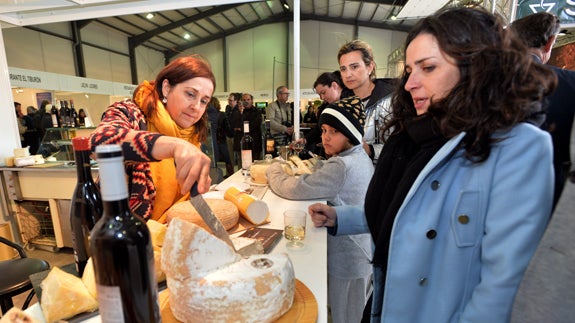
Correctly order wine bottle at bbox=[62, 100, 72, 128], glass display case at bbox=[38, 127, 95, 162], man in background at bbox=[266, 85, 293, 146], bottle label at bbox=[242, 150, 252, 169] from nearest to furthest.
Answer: bottle label at bbox=[242, 150, 252, 169] → glass display case at bbox=[38, 127, 95, 162] → wine bottle at bbox=[62, 100, 72, 128] → man in background at bbox=[266, 85, 293, 146]

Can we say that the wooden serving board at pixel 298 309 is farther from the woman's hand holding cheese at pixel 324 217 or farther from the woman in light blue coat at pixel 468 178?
the woman's hand holding cheese at pixel 324 217

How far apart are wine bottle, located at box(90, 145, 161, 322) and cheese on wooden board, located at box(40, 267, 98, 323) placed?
0.28 m

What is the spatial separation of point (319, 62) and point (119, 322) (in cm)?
1232

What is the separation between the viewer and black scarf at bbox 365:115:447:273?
0.83m

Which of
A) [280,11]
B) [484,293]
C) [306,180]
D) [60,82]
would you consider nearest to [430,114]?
[484,293]

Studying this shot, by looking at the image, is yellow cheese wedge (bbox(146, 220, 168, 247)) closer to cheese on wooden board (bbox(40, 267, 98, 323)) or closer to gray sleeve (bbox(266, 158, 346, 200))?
cheese on wooden board (bbox(40, 267, 98, 323))

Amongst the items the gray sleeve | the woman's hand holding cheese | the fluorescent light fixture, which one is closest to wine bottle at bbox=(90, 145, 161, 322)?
the woman's hand holding cheese

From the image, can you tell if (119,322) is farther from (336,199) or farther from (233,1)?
(233,1)

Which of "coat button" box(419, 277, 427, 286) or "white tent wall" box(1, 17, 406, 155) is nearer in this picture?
"coat button" box(419, 277, 427, 286)

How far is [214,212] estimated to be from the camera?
1.14 meters

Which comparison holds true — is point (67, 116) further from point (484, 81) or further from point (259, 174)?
point (484, 81)

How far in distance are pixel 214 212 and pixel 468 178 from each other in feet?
2.88

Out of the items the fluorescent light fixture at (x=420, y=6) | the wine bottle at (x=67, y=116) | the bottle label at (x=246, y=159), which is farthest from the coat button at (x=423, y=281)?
the fluorescent light fixture at (x=420, y=6)

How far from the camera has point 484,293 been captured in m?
→ 0.70
